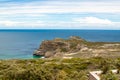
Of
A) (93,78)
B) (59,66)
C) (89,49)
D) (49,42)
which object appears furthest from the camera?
(49,42)

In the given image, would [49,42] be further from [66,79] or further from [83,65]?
[66,79]

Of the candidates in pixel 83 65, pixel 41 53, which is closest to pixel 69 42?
pixel 41 53

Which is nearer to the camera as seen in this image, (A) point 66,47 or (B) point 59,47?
(A) point 66,47

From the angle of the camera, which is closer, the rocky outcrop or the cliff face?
the cliff face

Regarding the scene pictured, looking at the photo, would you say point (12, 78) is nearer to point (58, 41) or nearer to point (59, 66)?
point (59, 66)

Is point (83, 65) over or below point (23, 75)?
below

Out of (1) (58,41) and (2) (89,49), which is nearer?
(2) (89,49)

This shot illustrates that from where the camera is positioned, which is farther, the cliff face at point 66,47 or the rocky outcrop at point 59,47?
the rocky outcrop at point 59,47

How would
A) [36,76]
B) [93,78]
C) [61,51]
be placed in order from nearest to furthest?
[93,78], [36,76], [61,51]

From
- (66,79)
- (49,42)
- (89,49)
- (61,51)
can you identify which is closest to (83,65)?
(66,79)
